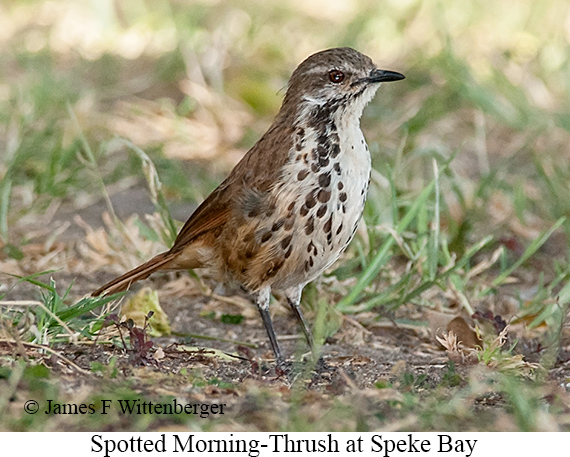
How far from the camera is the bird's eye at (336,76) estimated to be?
4633 mm

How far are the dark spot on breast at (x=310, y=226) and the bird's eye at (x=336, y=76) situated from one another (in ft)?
2.38

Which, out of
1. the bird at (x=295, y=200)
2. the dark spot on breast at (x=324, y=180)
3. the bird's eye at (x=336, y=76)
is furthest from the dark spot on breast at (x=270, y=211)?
the bird's eye at (x=336, y=76)

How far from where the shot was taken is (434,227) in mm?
5176

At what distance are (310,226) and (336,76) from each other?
78cm

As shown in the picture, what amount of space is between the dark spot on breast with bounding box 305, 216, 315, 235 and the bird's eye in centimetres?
72

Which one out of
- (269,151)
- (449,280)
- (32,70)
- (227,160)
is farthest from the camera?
(32,70)

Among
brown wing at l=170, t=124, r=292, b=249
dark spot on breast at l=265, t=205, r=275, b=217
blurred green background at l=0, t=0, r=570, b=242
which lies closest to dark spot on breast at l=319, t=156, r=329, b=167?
brown wing at l=170, t=124, r=292, b=249

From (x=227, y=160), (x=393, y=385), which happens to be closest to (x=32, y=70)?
(x=227, y=160)

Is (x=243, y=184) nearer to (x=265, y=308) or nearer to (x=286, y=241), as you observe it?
(x=286, y=241)

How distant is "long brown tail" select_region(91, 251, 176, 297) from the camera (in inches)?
188

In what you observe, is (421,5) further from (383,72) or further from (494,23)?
(383,72)

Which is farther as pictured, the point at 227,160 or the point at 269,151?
the point at 227,160

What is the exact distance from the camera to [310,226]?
4.38m

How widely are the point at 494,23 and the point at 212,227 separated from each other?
18.9 feet
